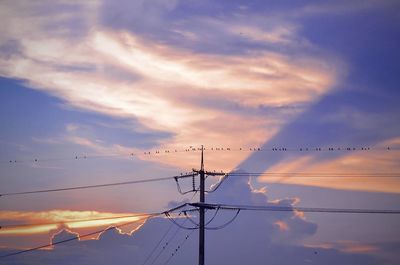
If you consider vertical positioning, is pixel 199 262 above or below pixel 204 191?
below

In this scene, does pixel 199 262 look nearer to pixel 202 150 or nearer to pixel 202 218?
pixel 202 218

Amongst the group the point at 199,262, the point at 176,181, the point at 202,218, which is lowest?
the point at 199,262

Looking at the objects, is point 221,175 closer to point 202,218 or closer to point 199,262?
point 202,218

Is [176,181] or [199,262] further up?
[176,181]

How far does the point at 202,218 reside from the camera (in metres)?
71.6

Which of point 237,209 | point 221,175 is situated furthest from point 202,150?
point 237,209

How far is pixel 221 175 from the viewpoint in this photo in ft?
250

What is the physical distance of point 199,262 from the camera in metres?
69.8

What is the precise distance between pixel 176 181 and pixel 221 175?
5784 mm

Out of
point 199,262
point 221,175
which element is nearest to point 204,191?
point 221,175

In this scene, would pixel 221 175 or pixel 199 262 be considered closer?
pixel 199 262

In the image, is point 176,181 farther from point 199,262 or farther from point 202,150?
point 199,262

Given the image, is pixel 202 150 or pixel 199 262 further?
pixel 202 150

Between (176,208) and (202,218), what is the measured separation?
389cm
